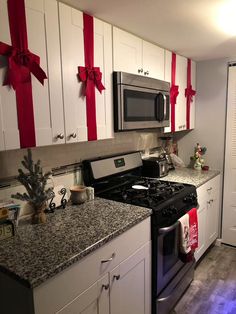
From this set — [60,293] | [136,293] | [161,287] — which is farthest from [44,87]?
[161,287]

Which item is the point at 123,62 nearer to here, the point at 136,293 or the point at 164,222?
the point at 164,222

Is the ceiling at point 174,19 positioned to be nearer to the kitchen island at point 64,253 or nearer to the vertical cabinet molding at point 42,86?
the vertical cabinet molding at point 42,86

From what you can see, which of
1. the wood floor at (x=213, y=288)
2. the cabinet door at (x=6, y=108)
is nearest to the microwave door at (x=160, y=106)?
the cabinet door at (x=6, y=108)

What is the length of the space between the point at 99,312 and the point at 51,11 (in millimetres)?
1569

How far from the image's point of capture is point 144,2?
1.43m

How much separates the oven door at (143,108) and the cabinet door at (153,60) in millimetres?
168

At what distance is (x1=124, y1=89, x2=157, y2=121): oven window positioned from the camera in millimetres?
1852

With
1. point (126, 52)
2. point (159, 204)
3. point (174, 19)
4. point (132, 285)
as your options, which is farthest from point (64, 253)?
point (174, 19)

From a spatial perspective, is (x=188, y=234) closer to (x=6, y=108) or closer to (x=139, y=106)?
(x=139, y=106)

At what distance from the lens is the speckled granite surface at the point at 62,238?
102cm

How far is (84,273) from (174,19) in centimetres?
162

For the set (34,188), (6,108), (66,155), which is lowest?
(34,188)

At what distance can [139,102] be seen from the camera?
196cm

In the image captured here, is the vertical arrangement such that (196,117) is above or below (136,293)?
above
